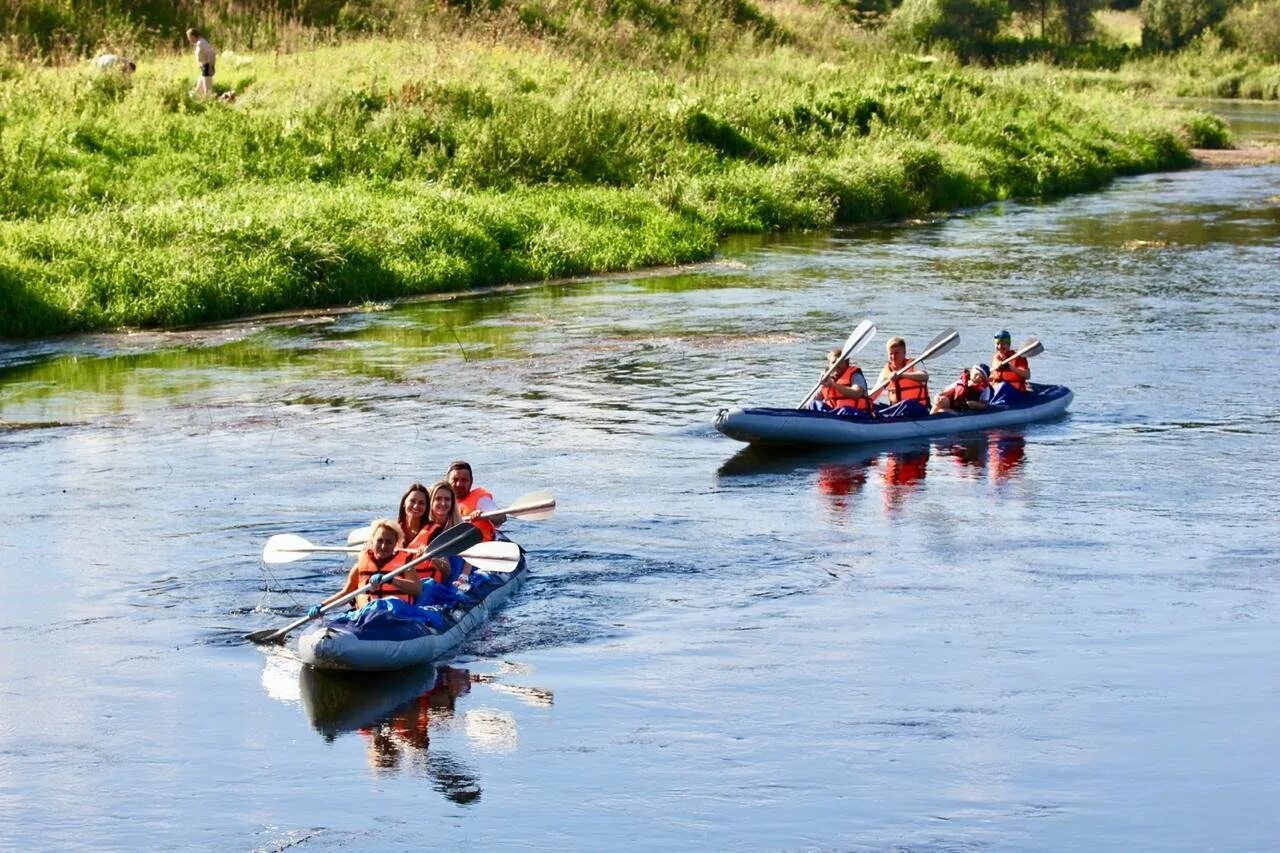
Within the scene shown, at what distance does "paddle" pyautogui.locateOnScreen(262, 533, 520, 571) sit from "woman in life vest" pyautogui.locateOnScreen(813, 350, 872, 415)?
5.56m

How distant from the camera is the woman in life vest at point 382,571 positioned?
11477mm

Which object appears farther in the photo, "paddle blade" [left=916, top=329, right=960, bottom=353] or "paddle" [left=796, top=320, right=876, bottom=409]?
"paddle blade" [left=916, top=329, right=960, bottom=353]

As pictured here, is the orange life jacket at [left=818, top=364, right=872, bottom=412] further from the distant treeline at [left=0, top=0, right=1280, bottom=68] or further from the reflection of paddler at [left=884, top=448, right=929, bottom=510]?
the distant treeline at [left=0, top=0, right=1280, bottom=68]

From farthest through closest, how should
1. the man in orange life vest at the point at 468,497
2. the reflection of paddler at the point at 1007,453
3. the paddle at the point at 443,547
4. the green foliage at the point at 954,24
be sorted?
the green foliage at the point at 954,24 → the reflection of paddler at the point at 1007,453 → the man in orange life vest at the point at 468,497 → the paddle at the point at 443,547

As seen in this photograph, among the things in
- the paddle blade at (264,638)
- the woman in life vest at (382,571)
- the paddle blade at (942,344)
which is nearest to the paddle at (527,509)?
the woman in life vest at (382,571)

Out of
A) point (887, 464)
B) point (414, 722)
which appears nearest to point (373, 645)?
point (414, 722)

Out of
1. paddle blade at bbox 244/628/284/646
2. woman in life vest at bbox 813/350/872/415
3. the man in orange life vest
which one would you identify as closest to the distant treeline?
woman in life vest at bbox 813/350/872/415

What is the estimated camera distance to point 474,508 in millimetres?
13023

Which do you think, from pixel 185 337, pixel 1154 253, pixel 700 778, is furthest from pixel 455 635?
pixel 1154 253

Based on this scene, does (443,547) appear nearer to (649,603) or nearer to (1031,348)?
(649,603)

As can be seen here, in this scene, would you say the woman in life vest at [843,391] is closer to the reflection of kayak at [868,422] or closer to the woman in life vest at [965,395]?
the reflection of kayak at [868,422]

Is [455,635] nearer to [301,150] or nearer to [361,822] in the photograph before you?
[361,822]

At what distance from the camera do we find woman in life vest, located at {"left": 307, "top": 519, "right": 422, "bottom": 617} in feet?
37.7

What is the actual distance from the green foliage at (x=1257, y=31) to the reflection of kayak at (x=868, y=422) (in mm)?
59271
